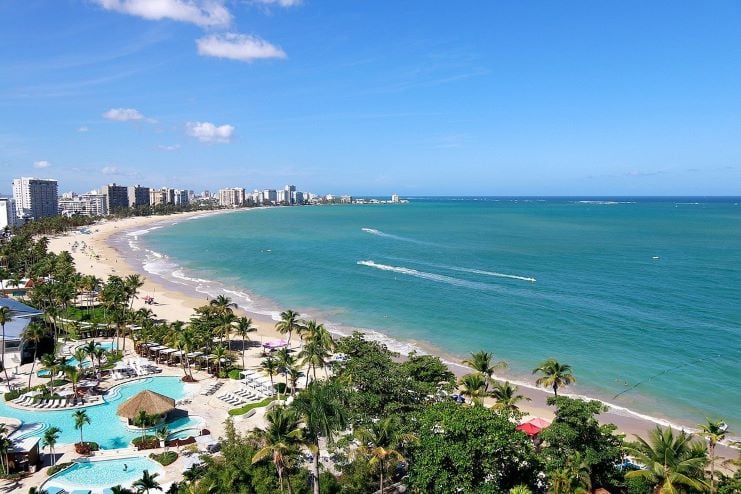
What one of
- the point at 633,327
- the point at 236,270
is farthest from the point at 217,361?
the point at 236,270

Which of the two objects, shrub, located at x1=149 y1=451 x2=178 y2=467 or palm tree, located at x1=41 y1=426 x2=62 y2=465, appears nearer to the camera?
palm tree, located at x1=41 y1=426 x2=62 y2=465

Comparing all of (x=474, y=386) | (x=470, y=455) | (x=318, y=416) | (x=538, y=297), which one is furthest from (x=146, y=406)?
(x=538, y=297)

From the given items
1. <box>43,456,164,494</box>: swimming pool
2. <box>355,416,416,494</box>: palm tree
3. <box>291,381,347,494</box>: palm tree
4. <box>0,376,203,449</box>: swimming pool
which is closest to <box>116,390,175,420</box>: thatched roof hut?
<box>0,376,203,449</box>: swimming pool

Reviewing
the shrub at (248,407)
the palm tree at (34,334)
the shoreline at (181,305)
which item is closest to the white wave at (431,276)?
the shoreline at (181,305)

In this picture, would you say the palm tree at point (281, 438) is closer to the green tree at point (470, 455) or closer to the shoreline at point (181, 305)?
the green tree at point (470, 455)

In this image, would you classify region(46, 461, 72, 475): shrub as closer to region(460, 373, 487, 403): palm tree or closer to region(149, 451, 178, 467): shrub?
region(149, 451, 178, 467): shrub
